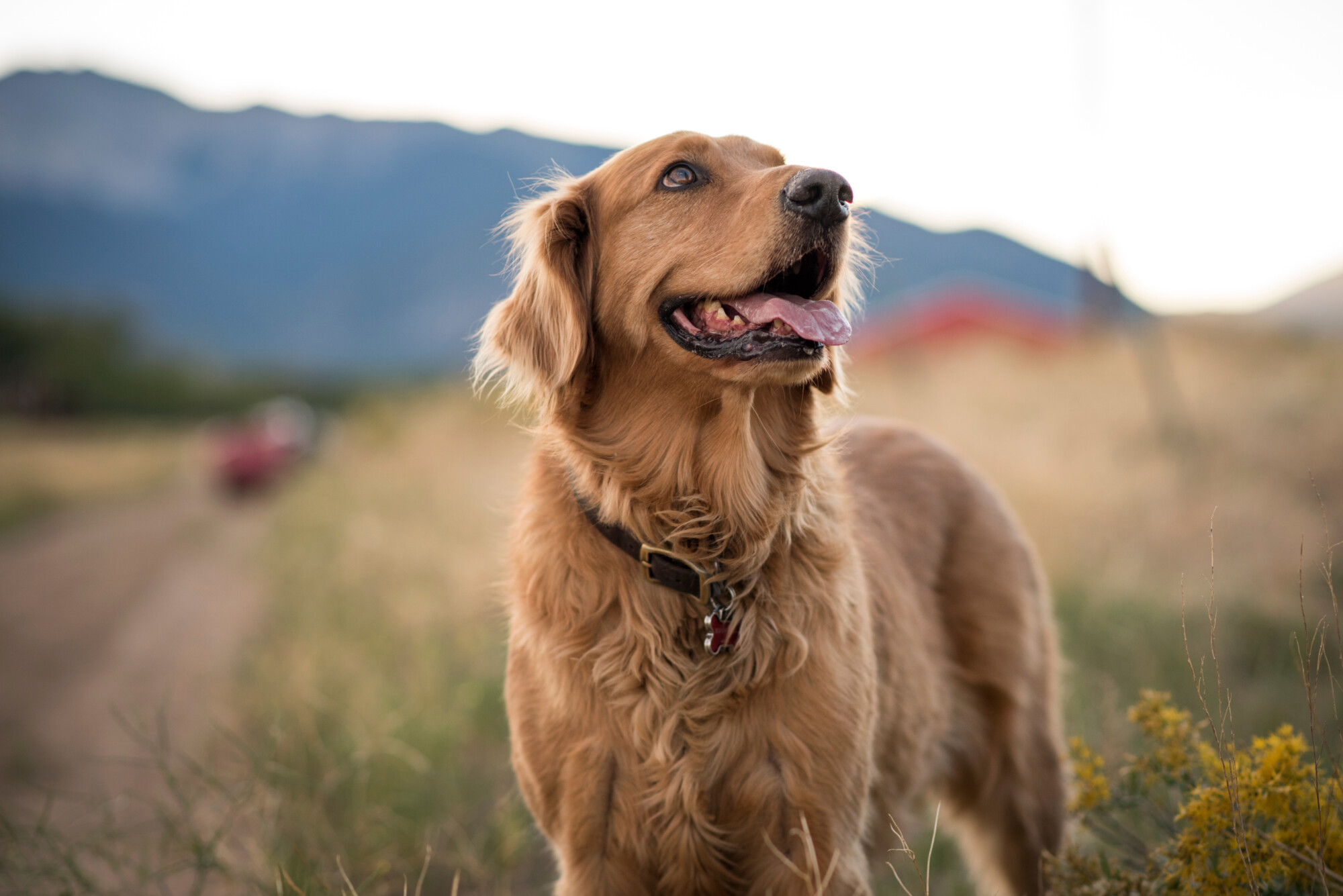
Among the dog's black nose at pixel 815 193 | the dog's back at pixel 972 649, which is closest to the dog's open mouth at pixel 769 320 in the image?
the dog's black nose at pixel 815 193

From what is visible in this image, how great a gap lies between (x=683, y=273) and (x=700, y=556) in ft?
2.84

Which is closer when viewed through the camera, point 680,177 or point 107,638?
point 680,177

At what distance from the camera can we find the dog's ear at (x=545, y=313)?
2.47 meters

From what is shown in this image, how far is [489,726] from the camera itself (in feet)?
14.5

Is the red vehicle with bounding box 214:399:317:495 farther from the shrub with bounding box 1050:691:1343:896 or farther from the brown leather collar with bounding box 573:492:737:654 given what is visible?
the shrub with bounding box 1050:691:1343:896

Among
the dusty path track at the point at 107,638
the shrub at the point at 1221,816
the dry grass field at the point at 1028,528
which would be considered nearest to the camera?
the shrub at the point at 1221,816

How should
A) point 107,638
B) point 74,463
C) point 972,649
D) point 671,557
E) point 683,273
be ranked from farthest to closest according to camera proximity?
point 74,463 < point 107,638 < point 972,649 < point 683,273 < point 671,557

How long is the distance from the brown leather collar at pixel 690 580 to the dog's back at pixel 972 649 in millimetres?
821

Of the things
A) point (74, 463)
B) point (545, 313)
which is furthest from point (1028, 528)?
point (74, 463)

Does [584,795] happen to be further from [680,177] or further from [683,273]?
[680,177]

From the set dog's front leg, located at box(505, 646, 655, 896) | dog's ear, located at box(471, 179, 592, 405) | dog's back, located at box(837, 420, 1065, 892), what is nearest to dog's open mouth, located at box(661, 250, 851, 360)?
dog's ear, located at box(471, 179, 592, 405)

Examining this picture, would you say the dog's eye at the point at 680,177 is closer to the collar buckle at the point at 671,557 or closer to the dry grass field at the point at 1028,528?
the dry grass field at the point at 1028,528

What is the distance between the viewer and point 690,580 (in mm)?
2234

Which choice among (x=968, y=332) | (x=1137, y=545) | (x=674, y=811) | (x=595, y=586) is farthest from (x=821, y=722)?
(x=968, y=332)
